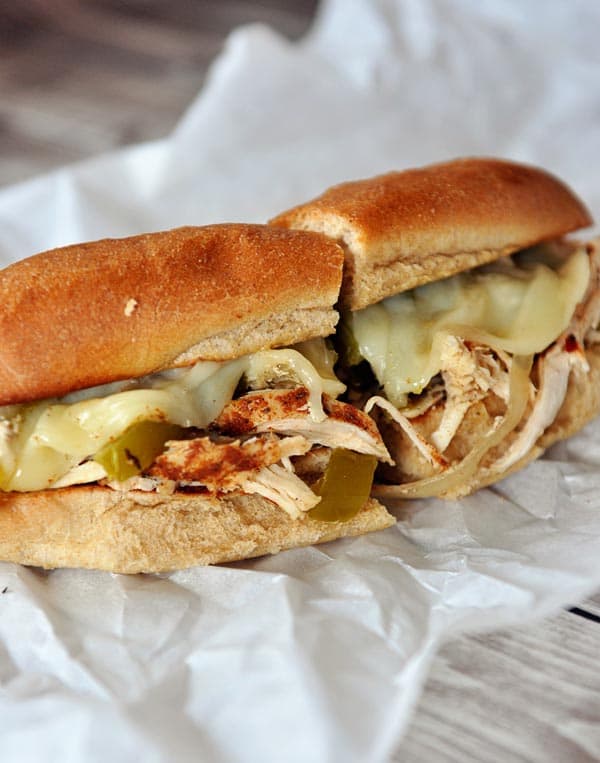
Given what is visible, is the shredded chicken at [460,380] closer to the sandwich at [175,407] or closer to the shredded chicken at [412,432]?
the shredded chicken at [412,432]

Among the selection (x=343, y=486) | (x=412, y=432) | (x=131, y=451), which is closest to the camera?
(x=131, y=451)

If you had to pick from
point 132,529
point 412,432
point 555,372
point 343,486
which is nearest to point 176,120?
point 555,372

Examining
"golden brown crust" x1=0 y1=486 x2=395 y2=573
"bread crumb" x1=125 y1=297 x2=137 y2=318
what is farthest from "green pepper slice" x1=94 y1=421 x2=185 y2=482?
"bread crumb" x1=125 y1=297 x2=137 y2=318

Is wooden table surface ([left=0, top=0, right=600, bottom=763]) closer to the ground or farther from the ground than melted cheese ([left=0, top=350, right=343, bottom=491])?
closer to the ground

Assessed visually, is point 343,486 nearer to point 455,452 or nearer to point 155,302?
point 455,452

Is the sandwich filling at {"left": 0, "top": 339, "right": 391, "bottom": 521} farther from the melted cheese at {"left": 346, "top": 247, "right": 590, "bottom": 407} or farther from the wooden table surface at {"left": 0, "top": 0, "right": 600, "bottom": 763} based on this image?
the wooden table surface at {"left": 0, "top": 0, "right": 600, "bottom": 763}

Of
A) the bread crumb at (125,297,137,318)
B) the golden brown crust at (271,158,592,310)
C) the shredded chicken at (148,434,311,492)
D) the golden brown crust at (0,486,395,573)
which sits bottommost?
the golden brown crust at (0,486,395,573)

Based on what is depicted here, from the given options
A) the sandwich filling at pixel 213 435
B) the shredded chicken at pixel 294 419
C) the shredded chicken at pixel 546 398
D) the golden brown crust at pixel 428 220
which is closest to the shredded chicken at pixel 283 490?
the sandwich filling at pixel 213 435
